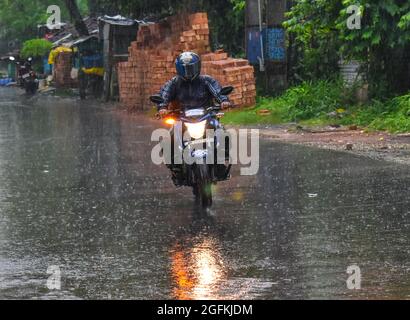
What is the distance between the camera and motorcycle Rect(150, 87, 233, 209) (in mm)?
10891

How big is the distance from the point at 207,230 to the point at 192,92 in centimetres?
237

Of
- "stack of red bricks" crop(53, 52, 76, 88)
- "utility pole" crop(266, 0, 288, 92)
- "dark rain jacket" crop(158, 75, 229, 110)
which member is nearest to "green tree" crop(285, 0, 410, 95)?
"utility pole" crop(266, 0, 288, 92)

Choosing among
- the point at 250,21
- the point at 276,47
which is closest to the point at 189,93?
the point at 276,47

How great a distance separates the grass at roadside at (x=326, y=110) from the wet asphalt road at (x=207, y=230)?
3.48 meters

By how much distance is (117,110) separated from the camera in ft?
98.6

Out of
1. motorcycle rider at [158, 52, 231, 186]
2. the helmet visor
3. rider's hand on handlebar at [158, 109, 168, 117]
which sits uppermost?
the helmet visor

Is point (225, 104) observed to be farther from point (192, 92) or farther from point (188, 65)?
point (188, 65)

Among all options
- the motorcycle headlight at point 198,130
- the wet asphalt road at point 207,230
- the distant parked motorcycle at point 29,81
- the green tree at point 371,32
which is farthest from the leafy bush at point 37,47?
the motorcycle headlight at point 198,130

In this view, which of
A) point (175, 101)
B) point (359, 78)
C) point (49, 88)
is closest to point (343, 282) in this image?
point (175, 101)

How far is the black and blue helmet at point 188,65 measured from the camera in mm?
11234

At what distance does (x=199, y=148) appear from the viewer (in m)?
10.9

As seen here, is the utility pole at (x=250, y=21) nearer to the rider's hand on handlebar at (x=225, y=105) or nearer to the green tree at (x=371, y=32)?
the green tree at (x=371, y=32)

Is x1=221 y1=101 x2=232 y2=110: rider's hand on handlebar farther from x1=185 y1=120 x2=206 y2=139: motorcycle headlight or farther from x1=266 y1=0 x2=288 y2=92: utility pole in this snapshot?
x1=266 y1=0 x2=288 y2=92: utility pole

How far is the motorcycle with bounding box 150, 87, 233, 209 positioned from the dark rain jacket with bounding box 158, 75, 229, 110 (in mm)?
130
